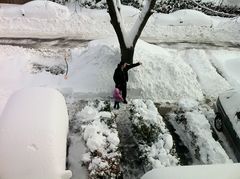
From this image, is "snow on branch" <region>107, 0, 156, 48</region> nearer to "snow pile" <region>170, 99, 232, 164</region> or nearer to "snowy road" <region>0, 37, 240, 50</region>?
"snow pile" <region>170, 99, 232, 164</region>

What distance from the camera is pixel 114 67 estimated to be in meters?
13.8

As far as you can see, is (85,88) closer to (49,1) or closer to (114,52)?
(114,52)

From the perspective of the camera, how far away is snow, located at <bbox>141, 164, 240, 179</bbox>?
6820mm

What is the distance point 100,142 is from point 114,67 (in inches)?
178

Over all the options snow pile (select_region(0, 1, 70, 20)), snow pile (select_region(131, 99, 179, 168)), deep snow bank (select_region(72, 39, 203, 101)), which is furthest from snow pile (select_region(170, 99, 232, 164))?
snow pile (select_region(0, 1, 70, 20))

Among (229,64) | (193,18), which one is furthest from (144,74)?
(193,18)

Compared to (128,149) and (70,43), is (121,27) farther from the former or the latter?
(70,43)

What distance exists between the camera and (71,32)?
1759cm

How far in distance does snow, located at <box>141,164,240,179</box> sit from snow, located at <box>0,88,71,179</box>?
2200 millimetres

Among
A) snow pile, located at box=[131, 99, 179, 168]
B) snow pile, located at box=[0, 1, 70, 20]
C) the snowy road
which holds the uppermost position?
snow pile, located at box=[131, 99, 179, 168]

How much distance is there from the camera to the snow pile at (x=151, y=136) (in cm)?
980

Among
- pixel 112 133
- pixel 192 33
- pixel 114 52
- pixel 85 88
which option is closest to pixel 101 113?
pixel 112 133

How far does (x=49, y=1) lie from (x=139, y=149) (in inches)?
428

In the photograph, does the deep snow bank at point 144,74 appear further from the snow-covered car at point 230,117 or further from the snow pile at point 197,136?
the snow-covered car at point 230,117
